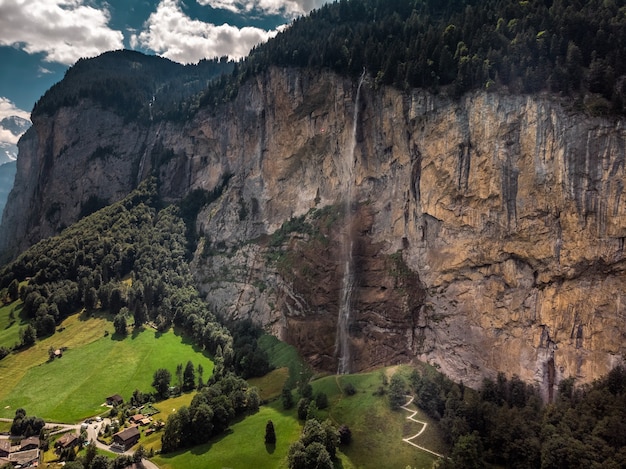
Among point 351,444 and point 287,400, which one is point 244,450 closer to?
point 287,400

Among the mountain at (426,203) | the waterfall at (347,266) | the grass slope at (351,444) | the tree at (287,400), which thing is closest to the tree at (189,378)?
the mountain at (426,203)

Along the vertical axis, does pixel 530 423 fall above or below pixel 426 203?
below

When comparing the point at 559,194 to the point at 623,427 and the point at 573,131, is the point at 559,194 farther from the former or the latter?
the point at 623,427

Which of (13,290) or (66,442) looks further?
(13,290)

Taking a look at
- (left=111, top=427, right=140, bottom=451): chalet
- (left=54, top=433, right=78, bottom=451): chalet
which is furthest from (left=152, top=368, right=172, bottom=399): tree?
(left=54, top=433, right=78, bottom=451): chalet

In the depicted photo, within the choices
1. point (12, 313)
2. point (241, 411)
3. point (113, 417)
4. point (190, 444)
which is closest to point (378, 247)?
point (241, 411)

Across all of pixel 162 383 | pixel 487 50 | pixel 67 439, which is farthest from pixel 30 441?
pixel 487 50
